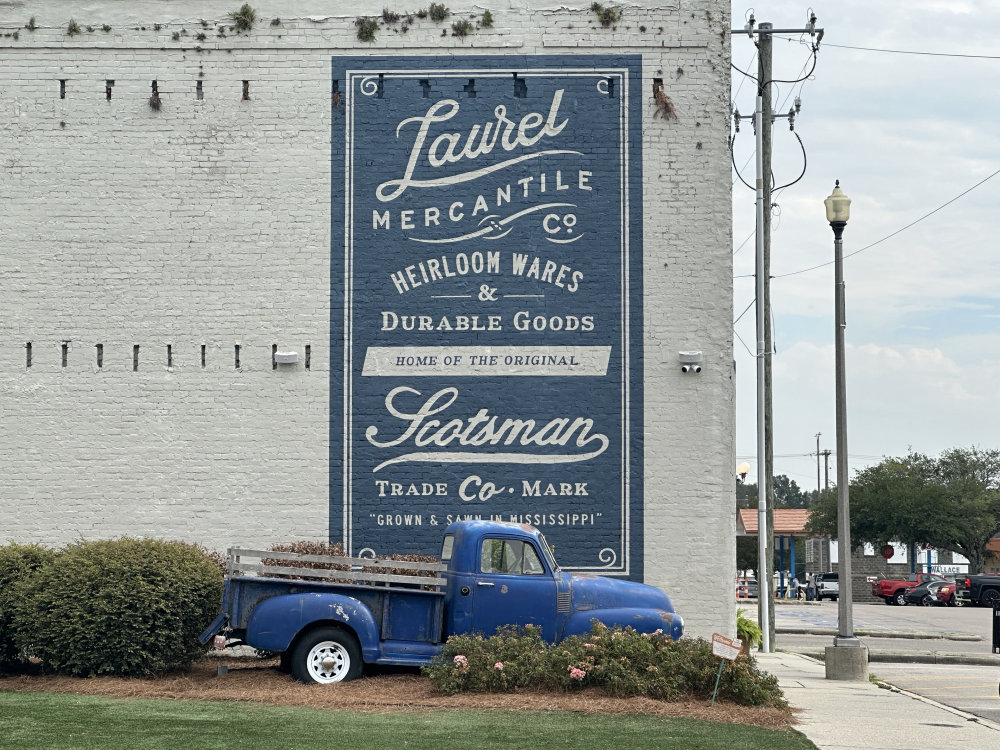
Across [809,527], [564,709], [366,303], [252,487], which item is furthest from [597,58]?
[809,527]

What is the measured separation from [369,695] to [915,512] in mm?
53518

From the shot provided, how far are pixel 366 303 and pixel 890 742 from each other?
9972mm

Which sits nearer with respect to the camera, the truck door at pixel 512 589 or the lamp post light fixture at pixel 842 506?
the truck door at pixel 512 589

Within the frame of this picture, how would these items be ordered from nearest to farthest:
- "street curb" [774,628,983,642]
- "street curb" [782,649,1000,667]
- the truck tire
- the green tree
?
the truck tire
"street curb" [782,649,1000,667]
"street curb" [774,628,983,642]
the green tree

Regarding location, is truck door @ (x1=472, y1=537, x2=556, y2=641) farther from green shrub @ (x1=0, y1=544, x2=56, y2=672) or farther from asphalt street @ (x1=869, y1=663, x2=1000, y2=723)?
green shrub @ (x1=0, y1=544, x2=56, y2=672)

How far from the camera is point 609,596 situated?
1476 centimetres

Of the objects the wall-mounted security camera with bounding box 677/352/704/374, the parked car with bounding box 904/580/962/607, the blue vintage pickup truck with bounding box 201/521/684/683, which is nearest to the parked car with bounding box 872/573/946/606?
the parked car with bounding box 904/580/962/607

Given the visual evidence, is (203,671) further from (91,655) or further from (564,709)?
(564,709)

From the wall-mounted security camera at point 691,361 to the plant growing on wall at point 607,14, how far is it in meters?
5.19

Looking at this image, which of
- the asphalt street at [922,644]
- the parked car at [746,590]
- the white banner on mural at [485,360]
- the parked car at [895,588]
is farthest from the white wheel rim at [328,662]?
the parked car at [895,588]

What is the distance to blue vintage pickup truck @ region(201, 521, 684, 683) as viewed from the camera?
13969mm

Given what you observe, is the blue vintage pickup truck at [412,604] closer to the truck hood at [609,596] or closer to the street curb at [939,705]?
the truck hood at [609,596]

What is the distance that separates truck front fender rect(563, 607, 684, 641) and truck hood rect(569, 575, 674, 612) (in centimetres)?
10

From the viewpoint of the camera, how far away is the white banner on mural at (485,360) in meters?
18.3
